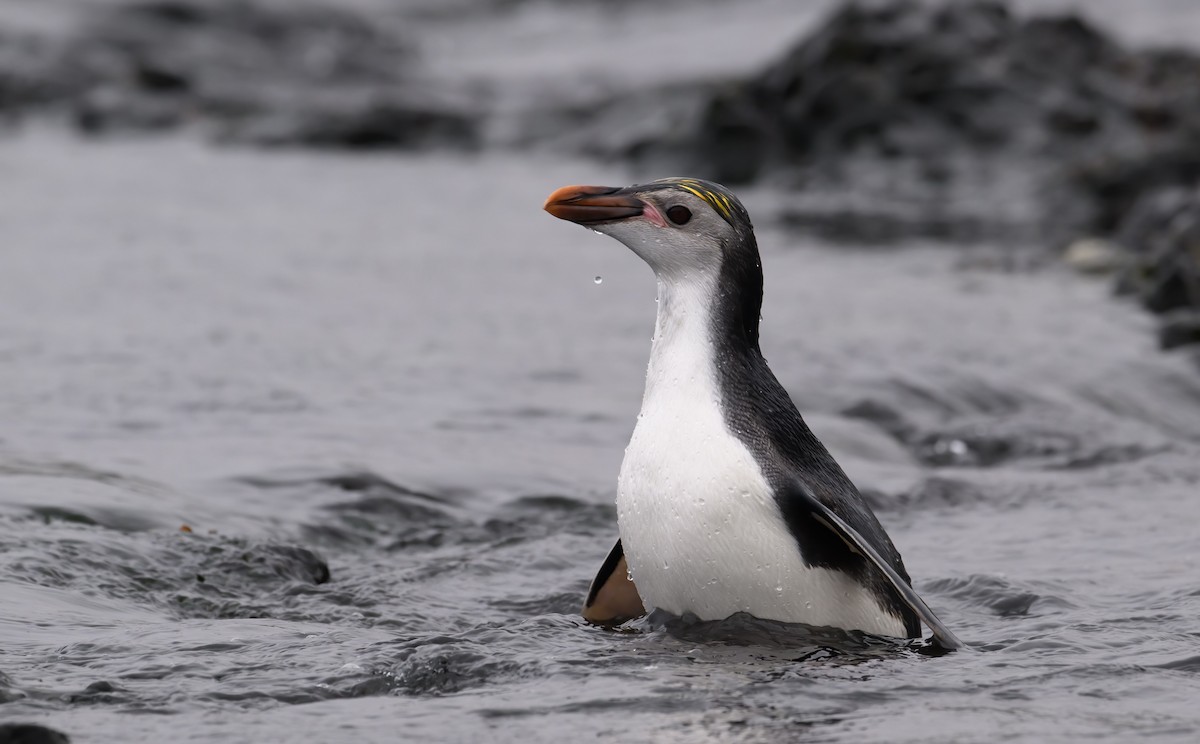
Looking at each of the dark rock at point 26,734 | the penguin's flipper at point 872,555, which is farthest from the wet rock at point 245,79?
the dark rock at point 26,734

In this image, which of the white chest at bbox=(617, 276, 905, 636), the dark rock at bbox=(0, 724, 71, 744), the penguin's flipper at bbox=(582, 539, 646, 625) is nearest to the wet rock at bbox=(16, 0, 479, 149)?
the penguin's flipper at bbox=(582, 539, 646, 625)

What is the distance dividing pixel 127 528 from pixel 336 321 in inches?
190

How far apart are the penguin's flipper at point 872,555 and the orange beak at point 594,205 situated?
100 cm

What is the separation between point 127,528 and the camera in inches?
259

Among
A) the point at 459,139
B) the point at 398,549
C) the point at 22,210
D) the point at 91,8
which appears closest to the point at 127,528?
the point at 398,549

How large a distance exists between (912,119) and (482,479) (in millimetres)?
11182

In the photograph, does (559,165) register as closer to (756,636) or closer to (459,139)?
(459,139)

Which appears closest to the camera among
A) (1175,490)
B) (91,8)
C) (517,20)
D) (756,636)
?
(756,636)

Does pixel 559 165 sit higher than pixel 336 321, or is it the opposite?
pixel 559 165

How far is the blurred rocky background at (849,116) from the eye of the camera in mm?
15875

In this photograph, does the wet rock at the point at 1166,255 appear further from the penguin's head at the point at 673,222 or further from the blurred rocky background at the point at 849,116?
the penguin's head at the point at 673,222

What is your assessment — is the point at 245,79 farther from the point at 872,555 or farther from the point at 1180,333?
the point at 872,555

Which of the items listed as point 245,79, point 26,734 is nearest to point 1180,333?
point 26,734

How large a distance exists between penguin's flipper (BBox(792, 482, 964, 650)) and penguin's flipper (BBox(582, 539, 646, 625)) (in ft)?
2.45
